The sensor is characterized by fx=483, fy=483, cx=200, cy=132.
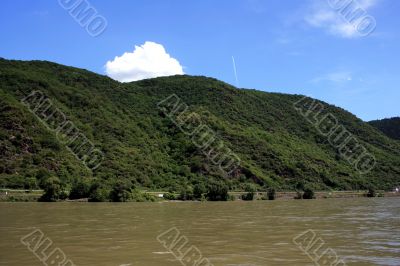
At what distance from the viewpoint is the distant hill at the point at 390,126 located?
16638 centimetres

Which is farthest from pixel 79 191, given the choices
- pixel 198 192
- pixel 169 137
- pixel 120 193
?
pixel 169 137

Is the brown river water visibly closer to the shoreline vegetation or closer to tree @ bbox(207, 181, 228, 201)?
the shoreline vegetation

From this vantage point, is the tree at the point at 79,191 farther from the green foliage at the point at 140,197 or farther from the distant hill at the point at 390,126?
the distant hill at the point at 390,126

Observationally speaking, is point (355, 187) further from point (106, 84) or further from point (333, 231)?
point (333, 231)

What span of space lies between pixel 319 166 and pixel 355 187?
24.7 feet

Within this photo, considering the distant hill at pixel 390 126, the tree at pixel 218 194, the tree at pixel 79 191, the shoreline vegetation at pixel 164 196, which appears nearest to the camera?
the shoreline vegetation at pixel 164 196

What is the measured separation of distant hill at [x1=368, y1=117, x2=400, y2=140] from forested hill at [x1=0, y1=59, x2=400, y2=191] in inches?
1582

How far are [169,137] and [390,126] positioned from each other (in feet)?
360

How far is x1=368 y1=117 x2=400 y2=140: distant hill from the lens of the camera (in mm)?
166375

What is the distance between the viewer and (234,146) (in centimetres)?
8725

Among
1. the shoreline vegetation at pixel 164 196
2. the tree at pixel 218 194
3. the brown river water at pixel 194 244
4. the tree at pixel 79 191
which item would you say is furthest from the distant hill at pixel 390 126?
the brown river water at pixel 194 244

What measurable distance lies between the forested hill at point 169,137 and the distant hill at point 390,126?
40194mm

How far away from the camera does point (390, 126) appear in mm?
171500

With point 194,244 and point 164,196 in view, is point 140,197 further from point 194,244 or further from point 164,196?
point 194,244
